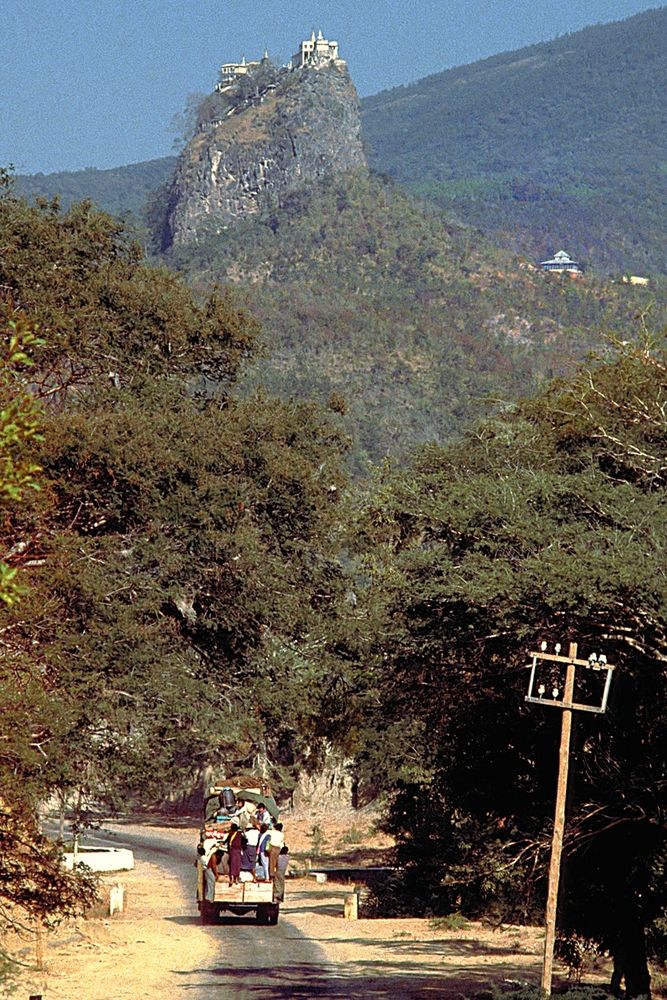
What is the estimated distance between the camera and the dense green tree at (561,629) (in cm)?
2400

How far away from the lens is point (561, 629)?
2462 cm

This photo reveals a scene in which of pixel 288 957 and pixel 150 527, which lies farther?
pixel 150 527

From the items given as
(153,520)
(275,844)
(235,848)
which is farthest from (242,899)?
(153,520)

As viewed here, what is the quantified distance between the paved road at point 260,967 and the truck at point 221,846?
1.05 m

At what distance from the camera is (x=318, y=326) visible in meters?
192

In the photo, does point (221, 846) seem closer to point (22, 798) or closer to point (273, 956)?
point (22, 798)

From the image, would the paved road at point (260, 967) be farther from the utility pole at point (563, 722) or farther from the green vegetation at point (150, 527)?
the utility pole at point (563, 722)

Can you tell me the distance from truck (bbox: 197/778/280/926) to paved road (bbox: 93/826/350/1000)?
1.05 metres

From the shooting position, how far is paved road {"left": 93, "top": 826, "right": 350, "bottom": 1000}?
1204 inches

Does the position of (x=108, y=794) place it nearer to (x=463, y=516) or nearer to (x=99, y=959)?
(x=99, y=959)

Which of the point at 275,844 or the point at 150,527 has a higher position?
the point at 150,527

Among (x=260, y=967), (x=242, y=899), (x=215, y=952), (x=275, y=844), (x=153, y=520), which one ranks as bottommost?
(x=215, y=952)

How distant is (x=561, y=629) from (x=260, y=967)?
47.1ft

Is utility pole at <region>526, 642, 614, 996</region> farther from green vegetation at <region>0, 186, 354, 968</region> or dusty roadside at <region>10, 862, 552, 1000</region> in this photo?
green vegetation at <region>0, 186, 354, 968</region>
